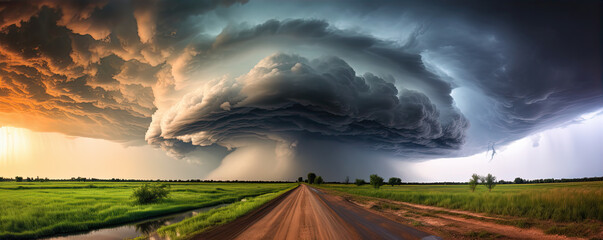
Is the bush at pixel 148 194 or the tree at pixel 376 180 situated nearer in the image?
the bush at pixel 148 194

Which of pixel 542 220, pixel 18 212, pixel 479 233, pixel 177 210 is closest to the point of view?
pixel 479 233

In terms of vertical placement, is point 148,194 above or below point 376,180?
above

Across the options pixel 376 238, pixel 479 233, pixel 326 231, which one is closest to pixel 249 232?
pixel 326 231

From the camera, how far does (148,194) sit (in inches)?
1332

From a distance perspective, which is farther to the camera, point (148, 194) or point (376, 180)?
point (376, 180)

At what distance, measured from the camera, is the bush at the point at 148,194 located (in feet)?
109

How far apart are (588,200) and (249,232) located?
1976 centimetres

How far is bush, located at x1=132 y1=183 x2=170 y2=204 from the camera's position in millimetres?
33312

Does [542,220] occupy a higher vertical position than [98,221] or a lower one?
higher

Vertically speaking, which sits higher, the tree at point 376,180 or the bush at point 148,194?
the bush at point 148,194

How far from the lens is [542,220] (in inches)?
622

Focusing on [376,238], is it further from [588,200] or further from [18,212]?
[18,212]

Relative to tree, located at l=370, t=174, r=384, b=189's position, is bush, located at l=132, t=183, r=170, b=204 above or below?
above

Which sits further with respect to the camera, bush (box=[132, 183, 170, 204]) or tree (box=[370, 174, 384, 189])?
tree (box=[370, 174, 384, 189])
